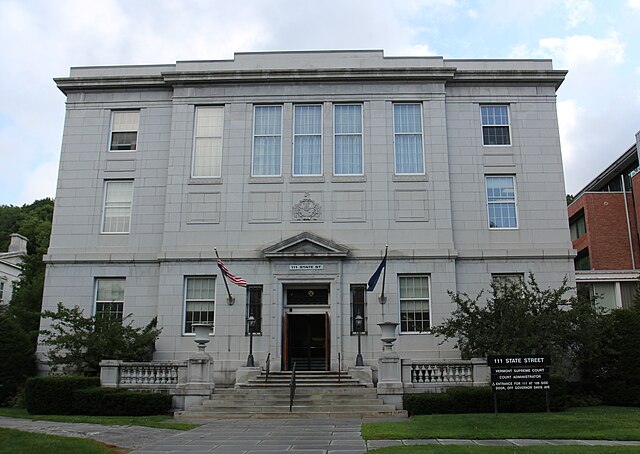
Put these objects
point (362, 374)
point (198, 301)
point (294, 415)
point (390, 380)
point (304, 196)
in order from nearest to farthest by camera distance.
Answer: point (294, 415), point (390, 380), point (362, 374), point (198, 301), point (304, 196)

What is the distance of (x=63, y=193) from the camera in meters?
25.1

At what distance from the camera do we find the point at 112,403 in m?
18.0

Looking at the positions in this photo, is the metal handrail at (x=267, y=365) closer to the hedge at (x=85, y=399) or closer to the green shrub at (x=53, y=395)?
the hedge at (x=85, y=399)

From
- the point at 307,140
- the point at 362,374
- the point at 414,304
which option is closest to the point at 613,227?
the point at 414,304

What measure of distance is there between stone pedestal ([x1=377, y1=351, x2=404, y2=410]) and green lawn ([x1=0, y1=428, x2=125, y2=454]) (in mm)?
8803

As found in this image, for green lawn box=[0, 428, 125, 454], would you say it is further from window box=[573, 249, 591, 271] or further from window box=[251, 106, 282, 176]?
window box=[573, 249, 591, 271]

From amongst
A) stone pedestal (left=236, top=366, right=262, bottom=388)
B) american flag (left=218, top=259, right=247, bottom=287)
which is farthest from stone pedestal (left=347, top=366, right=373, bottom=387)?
american flag (left=218, top=259, right=247, bottom=287)

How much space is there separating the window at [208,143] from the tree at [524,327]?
36.7 ft

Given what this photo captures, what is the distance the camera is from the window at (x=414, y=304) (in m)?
23.0

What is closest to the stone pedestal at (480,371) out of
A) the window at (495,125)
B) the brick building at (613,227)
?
the window at (495,125)

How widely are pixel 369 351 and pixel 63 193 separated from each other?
13981mm

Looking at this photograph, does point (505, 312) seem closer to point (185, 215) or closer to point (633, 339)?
point (633, 339)

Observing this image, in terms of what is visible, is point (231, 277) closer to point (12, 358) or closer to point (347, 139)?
point (347, 139)

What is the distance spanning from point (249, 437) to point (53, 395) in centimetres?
823
